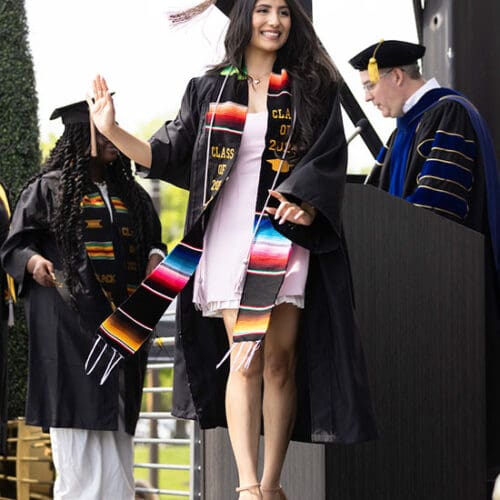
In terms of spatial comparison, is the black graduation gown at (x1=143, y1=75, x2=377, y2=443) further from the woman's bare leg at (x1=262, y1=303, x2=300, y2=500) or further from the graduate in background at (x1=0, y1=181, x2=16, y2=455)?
the graduate in background at (x1=0, y1=181, x2=16, y2=455)

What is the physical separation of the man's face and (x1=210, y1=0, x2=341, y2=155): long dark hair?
88.3 inches

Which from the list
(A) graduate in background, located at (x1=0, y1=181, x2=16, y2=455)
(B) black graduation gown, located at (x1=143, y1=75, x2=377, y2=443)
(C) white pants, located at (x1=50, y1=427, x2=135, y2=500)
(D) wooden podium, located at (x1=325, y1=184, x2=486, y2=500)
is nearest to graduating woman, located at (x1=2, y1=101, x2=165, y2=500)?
(C) white pants, located at (x1=50, y1=427, x2=135, y2=500)

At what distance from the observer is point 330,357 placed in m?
4.54

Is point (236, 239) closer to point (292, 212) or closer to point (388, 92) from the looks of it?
point (292, 212)

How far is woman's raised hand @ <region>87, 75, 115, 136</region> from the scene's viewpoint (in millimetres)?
4426

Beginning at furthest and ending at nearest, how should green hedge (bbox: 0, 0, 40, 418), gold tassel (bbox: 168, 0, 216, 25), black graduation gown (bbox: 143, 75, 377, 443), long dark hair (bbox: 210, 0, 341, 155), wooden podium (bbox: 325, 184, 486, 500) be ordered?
green hedge (bbox: 0, 0, 40, 418) → wooden podium (bbox: 325, 184, 486, 500) → gold tassel (bbox: 168, 0, 216, 25) → long dark hair (bbox: 210, 0, 341, 155) → black graduation gown (bbox: 143, 75, 377, 443)

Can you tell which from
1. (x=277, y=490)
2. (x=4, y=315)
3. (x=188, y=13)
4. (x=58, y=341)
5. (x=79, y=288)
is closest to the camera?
(x=277, y=490)

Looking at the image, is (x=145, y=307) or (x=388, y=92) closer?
(x=145, y=307)

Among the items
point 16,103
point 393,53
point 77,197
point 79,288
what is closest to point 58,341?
point 79,288

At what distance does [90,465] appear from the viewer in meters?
6.20

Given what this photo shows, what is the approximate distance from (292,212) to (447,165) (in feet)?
7.07

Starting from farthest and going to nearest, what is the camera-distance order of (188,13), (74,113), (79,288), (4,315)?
(4,315) < (74,113) < (79,288) < (188,13)

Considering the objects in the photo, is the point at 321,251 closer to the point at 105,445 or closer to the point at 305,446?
the point at 305,446

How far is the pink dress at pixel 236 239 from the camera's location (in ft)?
14.9
